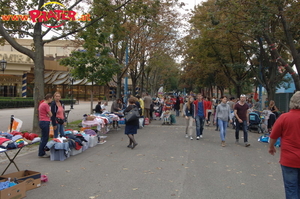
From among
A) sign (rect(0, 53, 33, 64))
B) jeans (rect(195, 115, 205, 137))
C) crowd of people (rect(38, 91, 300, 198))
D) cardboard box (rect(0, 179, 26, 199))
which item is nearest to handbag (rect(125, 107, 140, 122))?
crowd of people (rect(38, 91, 300, 198))

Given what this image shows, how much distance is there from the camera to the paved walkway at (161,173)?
5.29 m

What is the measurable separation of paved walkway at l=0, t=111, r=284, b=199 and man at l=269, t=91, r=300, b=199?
146cm

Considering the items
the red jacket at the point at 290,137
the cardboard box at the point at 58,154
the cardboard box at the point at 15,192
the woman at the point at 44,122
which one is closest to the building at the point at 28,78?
the woman at the point at 44,122

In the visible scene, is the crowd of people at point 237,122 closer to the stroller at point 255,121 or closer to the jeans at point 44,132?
the jeans at point 44,132

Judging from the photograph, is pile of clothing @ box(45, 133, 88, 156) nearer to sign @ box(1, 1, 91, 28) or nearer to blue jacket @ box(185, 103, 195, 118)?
blue jacket @ box(185, 103, 195, 118)

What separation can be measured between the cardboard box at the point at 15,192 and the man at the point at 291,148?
413cm

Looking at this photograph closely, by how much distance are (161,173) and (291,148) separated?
338 cm

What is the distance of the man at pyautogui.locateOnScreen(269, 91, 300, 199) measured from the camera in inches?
148

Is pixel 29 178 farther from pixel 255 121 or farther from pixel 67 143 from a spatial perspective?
pixel 255 121

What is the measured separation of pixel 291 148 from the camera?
3805mm

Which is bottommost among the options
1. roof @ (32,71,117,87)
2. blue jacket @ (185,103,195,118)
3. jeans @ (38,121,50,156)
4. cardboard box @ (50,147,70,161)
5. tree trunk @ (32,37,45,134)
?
cardboard box @ (50,147,70,161)

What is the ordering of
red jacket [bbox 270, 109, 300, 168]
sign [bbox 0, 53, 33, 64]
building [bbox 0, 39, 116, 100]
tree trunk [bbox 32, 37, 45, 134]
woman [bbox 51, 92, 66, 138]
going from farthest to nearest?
building [bbox 0, 39, 116, 100]
sign [bbox 0, 53, 33, 64]
tree trunk [bbox 32, 37, 45, 134]
woman [bbox 51, 92, 66, 138]
red jacket [bbox 270, 109, 300, 168]

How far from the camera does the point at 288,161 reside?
379 cm

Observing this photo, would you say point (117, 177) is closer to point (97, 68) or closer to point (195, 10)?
point (97, 68)
